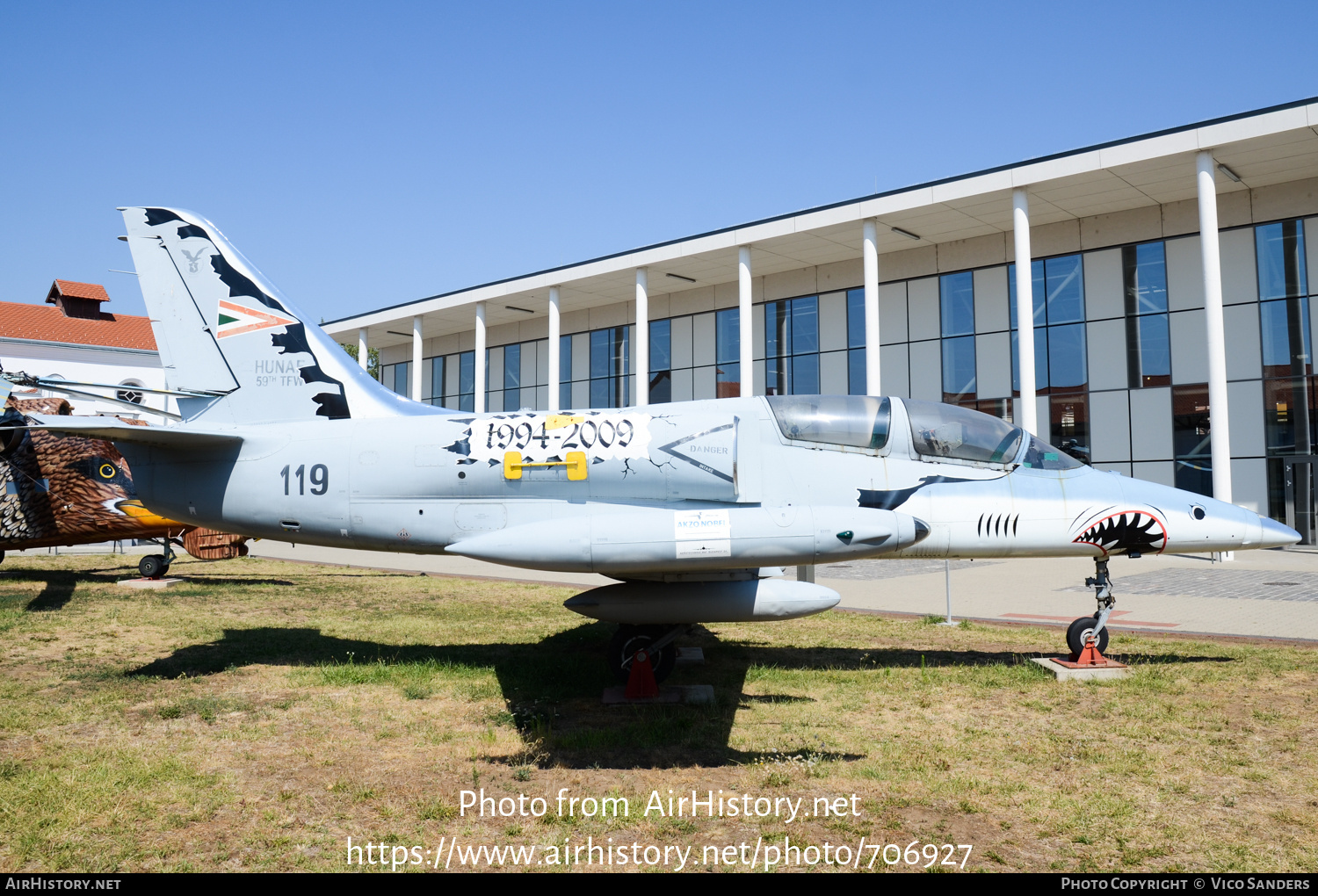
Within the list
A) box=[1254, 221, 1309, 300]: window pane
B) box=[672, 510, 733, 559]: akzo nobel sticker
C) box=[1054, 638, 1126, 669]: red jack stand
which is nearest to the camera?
box=[672, 510, 733, 559]: akzo nobel sticker

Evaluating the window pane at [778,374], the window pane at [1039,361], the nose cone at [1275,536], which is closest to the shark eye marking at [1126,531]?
the nose cone at [1275,536]

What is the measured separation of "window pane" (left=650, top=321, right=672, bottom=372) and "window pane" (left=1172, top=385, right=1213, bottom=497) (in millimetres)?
19898

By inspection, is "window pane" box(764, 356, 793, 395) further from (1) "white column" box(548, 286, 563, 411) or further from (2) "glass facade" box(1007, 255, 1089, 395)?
(1) "white column" box(548, 286, 563, 411)

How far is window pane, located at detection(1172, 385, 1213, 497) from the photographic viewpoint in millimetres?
25453

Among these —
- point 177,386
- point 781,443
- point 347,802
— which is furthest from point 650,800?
point 177,386

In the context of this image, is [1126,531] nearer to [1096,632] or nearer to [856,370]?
[1096,632]

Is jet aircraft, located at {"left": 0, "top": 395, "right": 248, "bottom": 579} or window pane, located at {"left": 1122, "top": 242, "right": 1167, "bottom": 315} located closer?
jet aircraft, located at {"left": 0, "top": 395, "right": 248, "bottom": 579}

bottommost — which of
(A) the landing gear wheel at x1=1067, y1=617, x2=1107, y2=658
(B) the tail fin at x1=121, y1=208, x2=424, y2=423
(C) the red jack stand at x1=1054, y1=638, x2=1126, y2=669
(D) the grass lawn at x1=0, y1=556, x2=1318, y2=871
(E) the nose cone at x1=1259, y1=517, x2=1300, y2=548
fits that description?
(D) the grass lawn at x1=0, y1=556, x2=1318, y2=871

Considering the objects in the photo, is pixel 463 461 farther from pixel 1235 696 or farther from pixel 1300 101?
pixel 1300 101

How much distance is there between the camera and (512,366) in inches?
1711

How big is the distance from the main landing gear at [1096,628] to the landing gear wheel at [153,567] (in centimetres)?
1796

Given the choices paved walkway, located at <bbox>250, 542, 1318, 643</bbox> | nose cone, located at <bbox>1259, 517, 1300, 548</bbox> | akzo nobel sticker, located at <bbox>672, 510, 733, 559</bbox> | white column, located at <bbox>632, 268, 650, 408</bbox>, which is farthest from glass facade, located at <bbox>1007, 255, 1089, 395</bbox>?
akzo nobel sticker, located at <bbox>672, 510, 733, 559</bbox>

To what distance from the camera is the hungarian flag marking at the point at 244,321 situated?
31.0ft

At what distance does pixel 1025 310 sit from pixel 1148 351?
17.3ft
